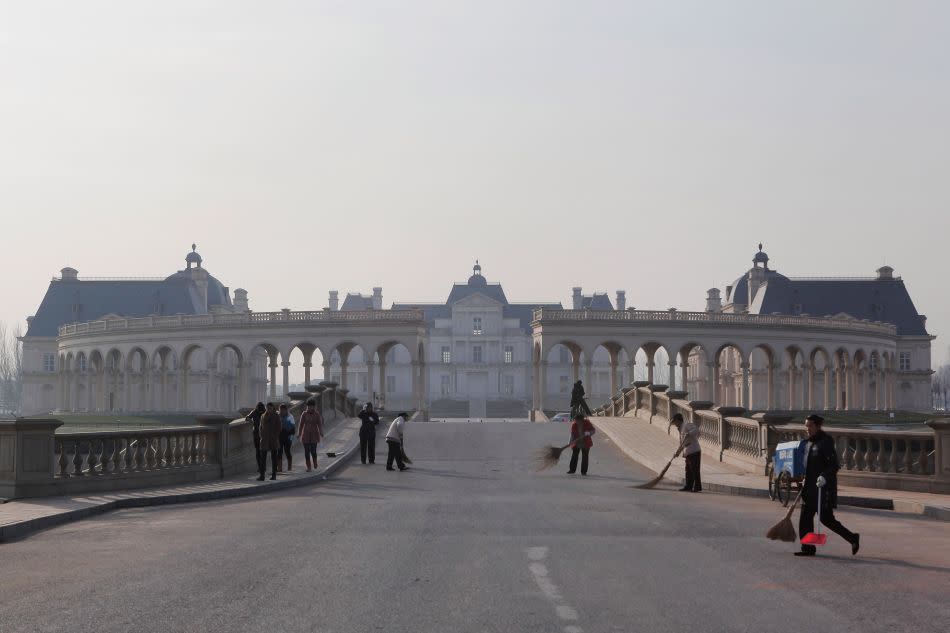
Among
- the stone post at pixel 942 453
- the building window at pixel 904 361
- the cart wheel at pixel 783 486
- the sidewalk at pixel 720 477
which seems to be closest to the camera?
the sidewalk at pixel 720 477

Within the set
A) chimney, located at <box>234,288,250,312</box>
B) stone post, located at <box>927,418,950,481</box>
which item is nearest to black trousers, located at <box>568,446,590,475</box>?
stone post, located at <box>927,418,950,481</box>

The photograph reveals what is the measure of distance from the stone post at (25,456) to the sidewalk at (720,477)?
12406mm

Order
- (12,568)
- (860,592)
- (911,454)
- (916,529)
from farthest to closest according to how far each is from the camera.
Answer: (911,454)
(916,529)
(12,568)
(860,592)

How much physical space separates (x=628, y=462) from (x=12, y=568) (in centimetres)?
2133

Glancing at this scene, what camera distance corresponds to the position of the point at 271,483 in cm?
2373

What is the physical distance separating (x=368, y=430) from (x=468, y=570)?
18809 millimetres

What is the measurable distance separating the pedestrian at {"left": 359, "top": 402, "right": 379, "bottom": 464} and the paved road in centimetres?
961

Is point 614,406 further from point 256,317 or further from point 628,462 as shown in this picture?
point 256,317

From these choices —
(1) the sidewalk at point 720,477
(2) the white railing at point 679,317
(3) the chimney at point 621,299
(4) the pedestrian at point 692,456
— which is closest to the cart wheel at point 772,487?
(1) the sidewalk at point 720,477

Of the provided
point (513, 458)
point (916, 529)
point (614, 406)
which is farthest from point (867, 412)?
point (916, 529)

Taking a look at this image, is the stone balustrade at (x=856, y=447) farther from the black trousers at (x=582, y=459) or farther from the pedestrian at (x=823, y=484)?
the pedestrian at (x=823, y=484)

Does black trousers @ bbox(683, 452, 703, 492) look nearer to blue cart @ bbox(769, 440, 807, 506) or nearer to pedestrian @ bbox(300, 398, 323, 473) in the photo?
blue cart @ bbox(769, 440, 807, 506)

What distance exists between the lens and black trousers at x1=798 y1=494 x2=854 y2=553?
13.1 metres

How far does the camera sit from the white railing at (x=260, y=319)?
257 feet
